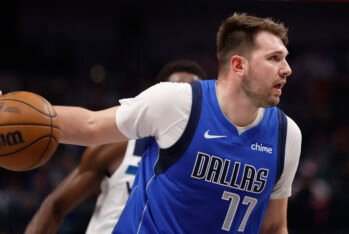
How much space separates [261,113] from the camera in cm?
371

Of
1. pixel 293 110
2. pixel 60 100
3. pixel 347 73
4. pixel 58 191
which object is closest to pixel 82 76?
pixel 60 100

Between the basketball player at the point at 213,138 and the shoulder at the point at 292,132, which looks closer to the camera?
the basketball player at the point at 213,138

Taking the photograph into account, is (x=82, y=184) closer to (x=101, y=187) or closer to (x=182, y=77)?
(x=101, y=187)

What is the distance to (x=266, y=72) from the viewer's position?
11.5 feet

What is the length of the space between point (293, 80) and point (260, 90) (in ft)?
27.7

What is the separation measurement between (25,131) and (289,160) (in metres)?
1.36

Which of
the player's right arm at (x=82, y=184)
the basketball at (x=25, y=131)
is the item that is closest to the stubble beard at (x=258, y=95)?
the basketball at (x=25, y=131)

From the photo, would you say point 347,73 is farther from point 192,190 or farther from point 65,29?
point 192,190

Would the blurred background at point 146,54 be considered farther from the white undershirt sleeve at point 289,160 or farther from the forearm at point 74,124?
the forearm at point 74,124

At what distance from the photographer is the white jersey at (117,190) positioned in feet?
14.8

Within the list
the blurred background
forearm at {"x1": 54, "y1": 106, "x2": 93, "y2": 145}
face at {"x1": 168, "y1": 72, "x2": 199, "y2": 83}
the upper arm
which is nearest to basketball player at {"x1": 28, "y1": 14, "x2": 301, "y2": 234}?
forearm at {"x1": 54, "y1": 106, "x2": 93, "y2": 145}

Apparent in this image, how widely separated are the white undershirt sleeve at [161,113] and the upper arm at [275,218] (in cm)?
72

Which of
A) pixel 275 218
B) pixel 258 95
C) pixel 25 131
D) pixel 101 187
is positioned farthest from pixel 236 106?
pixel 101 187

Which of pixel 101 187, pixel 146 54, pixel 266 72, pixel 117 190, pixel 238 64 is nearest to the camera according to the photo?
pixel 266 72
